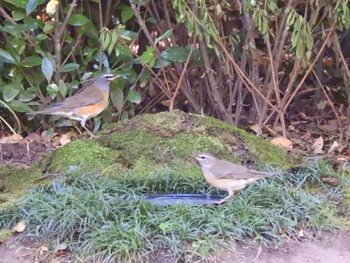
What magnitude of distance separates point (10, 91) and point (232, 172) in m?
3.73

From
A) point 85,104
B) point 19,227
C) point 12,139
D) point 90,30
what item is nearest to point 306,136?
point 85,104

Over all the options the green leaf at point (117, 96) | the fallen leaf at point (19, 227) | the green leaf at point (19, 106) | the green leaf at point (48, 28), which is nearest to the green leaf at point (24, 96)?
the green leaf at point (19, 106)

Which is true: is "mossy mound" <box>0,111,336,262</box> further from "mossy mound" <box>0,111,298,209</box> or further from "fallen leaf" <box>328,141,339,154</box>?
"fallen leaf" <box>328,141,339,154</box>

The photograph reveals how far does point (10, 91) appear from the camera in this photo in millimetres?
9258

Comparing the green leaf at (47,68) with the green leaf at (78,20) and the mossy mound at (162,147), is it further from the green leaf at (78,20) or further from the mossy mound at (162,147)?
the mossy mound at (162,147)

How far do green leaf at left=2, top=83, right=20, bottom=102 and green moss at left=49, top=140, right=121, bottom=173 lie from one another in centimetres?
171

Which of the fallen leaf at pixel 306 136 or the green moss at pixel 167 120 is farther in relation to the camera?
the fallen leaf at pixel 306 136

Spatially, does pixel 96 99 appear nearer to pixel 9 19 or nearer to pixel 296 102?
pixel 9 19

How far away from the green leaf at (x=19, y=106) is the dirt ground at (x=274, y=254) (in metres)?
3.46

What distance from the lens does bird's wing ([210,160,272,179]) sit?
644 centimetres

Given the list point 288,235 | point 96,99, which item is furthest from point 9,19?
point 288,235

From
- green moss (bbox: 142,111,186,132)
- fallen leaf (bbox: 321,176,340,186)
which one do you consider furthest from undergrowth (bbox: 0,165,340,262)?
Answer: green moss (bbox: 142,111,186,132)

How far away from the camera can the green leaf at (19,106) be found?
9258mm

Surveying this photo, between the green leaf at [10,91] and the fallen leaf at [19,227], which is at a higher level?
the fallen leaf at [19,227]
